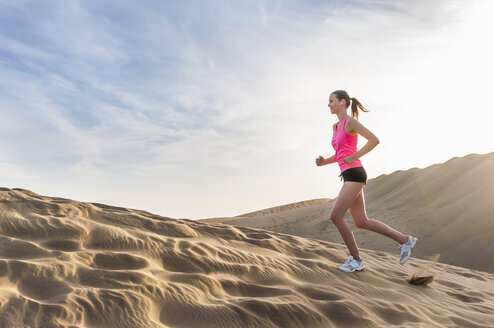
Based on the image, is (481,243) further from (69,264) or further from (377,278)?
(69,264)

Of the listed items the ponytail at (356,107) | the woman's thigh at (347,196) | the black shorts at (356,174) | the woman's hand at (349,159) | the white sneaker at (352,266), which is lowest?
the white sneaker at (352,266)

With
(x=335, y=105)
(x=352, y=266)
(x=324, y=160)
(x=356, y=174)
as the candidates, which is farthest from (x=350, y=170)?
(x=352, y=266)

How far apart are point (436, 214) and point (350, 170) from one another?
1011 centimetres

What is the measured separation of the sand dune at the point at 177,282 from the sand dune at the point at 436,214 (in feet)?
19.7

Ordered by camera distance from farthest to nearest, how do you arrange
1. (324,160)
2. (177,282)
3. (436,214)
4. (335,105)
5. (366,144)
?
(436,214)
(324,160)
(335,105)
(366,144)
(177,282)

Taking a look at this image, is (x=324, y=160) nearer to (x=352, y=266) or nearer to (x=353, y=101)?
(x=353, y=101)

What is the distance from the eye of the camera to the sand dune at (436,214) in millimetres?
10289

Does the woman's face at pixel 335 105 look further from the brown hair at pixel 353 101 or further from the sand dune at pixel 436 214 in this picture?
the sand dune at pixel 436 214

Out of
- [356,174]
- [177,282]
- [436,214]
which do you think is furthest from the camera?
[436,214]

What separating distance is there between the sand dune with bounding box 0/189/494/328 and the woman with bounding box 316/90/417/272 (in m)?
0.41

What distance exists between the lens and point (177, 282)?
3.13 metres

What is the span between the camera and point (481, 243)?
32.5ft

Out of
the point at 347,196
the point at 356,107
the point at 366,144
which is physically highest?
the point at 356,107

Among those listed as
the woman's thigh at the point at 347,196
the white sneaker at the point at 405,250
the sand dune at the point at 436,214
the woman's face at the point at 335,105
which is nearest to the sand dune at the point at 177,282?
the white sneaker at the point at 405,250
